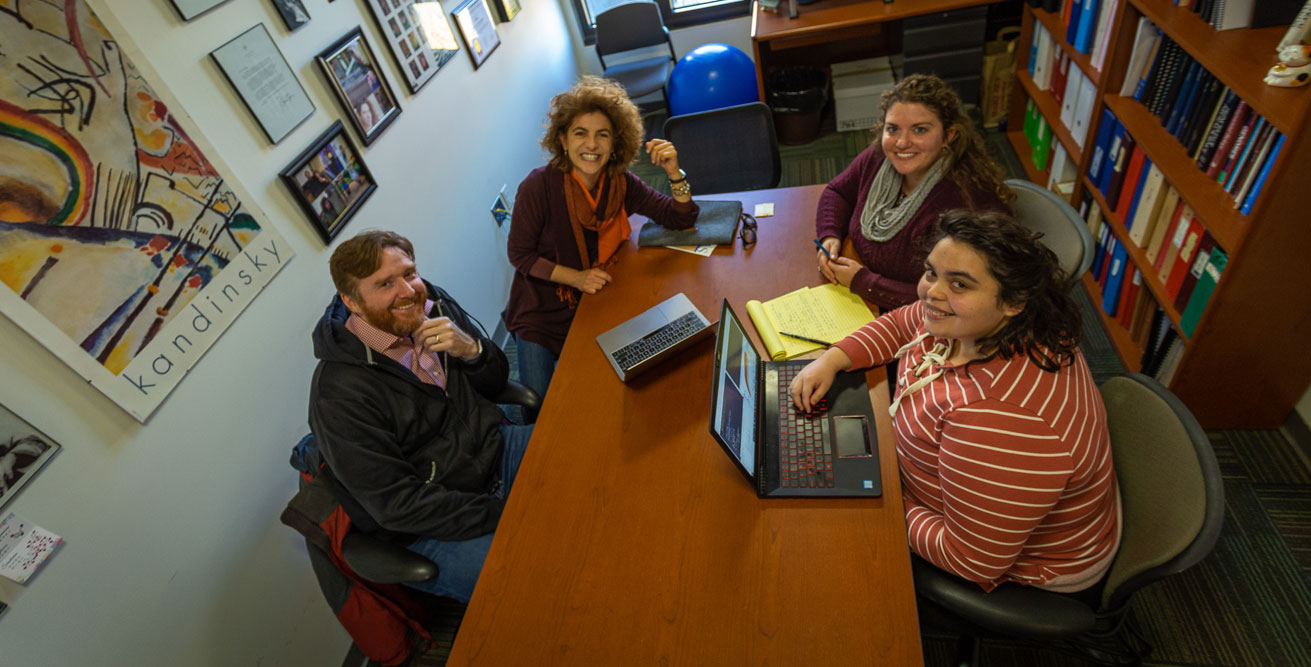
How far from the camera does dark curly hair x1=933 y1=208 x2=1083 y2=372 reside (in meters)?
1.13

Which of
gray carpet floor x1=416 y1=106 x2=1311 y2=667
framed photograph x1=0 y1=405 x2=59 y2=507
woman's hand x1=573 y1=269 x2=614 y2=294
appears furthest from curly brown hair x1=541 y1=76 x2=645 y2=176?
gray carpet floor x1=416 y1=106 x2=1311 y2=667

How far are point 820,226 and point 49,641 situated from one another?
219cm

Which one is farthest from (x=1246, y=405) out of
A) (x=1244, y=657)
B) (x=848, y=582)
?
(x=848, y=582)

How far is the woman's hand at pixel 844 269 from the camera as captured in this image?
1.78 m

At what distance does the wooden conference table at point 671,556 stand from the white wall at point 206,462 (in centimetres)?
85

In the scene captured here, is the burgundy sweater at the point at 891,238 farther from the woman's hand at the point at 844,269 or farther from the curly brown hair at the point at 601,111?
the curly brown hair at the point at 601,111

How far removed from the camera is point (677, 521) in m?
1.33

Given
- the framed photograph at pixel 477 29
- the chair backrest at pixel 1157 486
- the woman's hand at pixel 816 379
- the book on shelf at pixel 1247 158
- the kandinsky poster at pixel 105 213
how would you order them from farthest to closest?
the framed photograph at pixel 477 29, the book on shelf at pixel 1247 158, the woman's hand at pixel 816 379, the kandinsky poster at pixel 105 213, the chair backrest at pixel 1157 486

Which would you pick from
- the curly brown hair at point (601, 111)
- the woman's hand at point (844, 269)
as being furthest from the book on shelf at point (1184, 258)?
the curly brown hair at point (601, 111)

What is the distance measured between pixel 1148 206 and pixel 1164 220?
0.28 ft

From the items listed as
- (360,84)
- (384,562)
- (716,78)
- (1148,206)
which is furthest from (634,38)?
(384,562)

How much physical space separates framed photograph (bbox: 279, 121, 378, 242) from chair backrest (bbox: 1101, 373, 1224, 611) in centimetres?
228

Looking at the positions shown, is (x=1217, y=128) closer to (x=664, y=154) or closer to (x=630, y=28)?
(x=664, y=154)

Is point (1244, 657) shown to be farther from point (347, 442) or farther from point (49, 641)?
point (49, 641)
